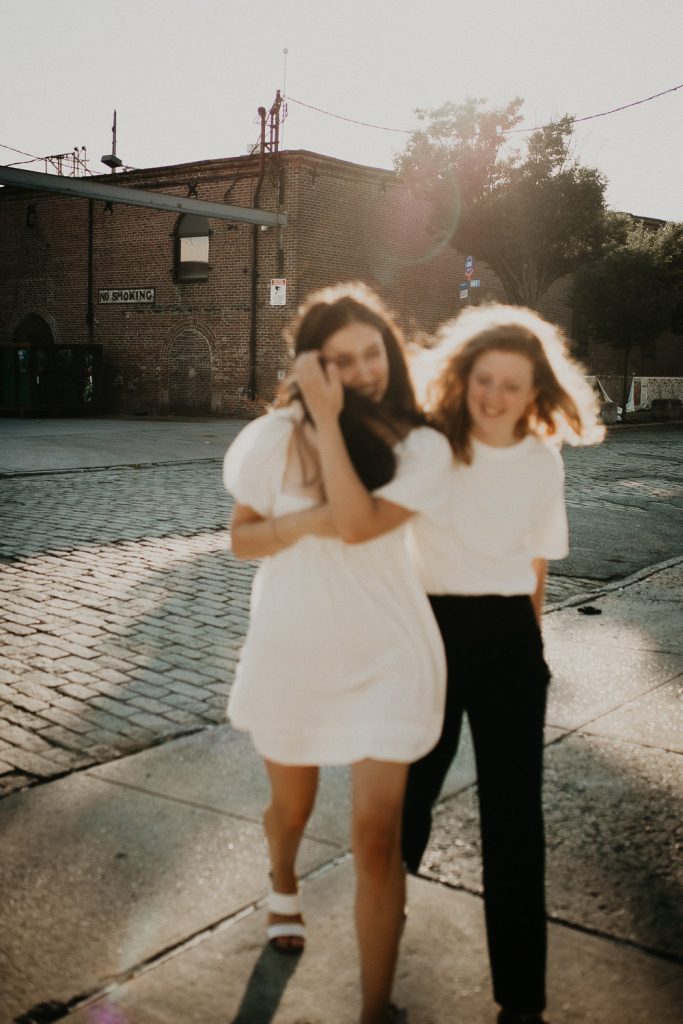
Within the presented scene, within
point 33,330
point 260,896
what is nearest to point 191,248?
point 33,330

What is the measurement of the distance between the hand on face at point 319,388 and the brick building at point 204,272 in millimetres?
22812

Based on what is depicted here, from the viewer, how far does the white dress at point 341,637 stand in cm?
216

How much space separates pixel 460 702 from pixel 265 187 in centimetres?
2523

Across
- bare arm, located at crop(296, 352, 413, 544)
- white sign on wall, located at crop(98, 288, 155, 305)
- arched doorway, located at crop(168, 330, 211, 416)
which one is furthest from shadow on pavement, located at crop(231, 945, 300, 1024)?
white sign on wall, located at crop(98, 288, 155, 305)

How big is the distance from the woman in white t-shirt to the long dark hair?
0.50 feet

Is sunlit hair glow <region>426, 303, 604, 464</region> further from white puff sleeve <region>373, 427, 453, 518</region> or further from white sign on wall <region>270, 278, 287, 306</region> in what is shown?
white sign on wall <region>270, 278, 287, 306</region>

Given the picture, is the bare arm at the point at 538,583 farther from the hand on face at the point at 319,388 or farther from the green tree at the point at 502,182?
the green tree at the point at 502,182

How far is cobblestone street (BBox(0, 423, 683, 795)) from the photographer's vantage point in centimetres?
431

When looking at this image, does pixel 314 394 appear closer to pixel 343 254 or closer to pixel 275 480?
pixel 275 480

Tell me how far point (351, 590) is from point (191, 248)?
27026 mm

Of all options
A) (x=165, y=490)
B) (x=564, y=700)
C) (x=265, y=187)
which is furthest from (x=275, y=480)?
(x=265, y=187)

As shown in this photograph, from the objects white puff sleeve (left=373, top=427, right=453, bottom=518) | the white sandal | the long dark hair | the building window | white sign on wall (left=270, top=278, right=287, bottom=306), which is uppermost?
the building window

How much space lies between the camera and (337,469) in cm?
212

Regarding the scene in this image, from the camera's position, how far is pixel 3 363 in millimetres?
26500
